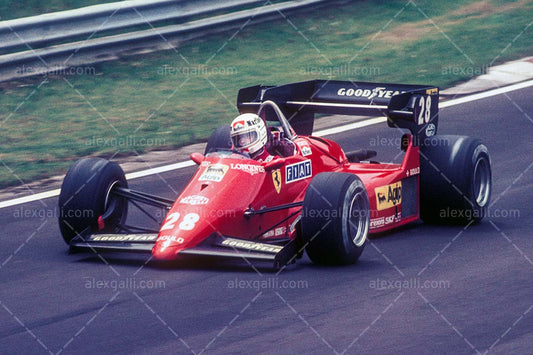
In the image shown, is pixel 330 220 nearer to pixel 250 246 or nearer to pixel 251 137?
pixel 250 246

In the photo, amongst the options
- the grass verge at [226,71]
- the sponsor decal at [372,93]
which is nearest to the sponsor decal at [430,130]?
the sponsor decal at [372,93]

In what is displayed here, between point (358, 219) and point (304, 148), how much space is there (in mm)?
1069

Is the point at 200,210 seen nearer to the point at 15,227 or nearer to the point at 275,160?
the point at 275,160

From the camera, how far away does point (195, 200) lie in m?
8.41

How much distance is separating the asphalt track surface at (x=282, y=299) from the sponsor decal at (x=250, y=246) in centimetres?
18

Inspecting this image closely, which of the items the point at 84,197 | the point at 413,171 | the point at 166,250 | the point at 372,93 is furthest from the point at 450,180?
the point at 84,197

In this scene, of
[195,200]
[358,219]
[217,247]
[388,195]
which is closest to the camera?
[217,247]

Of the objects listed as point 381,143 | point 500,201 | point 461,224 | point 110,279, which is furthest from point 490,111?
point 110,279

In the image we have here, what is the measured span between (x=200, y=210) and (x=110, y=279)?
0.87m

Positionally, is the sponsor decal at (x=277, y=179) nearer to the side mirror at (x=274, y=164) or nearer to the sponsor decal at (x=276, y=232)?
the side mirror at (x=274, y=164)

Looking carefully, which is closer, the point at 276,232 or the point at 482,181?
the point at 276,232

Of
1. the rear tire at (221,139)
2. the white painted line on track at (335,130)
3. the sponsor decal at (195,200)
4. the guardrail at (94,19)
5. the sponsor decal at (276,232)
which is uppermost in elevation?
the guardrail at (94,19)

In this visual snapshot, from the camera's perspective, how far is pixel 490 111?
14.8 m

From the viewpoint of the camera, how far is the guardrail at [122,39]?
1500 centimetres
